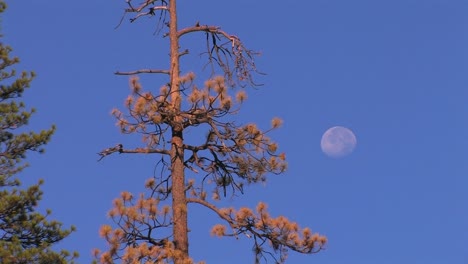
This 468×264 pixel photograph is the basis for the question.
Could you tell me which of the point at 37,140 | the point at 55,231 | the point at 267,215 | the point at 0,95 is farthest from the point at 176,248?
the point at 0,95

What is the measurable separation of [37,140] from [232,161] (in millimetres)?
9954

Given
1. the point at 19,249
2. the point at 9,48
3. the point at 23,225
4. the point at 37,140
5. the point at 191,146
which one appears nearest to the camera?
the point at 191,146

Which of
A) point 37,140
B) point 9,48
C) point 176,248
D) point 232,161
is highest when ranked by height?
point 9,48

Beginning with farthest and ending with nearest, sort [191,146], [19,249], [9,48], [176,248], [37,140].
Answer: [9,48]
[37,140]
[19,249]
[191,146]
[176,248]

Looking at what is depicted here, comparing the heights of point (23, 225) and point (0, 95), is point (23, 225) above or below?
below

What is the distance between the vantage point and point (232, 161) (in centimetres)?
1397

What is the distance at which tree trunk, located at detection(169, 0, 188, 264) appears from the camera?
12945mm

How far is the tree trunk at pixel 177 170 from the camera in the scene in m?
12.9

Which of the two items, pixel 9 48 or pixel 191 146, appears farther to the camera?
pixel 9 48

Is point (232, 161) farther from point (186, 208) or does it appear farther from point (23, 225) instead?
point (23, 225)

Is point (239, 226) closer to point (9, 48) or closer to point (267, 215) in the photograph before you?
point (267, 215)

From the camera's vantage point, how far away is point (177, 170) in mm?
13523

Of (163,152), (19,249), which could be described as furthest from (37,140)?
(163,152)

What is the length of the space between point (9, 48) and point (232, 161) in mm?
12453
